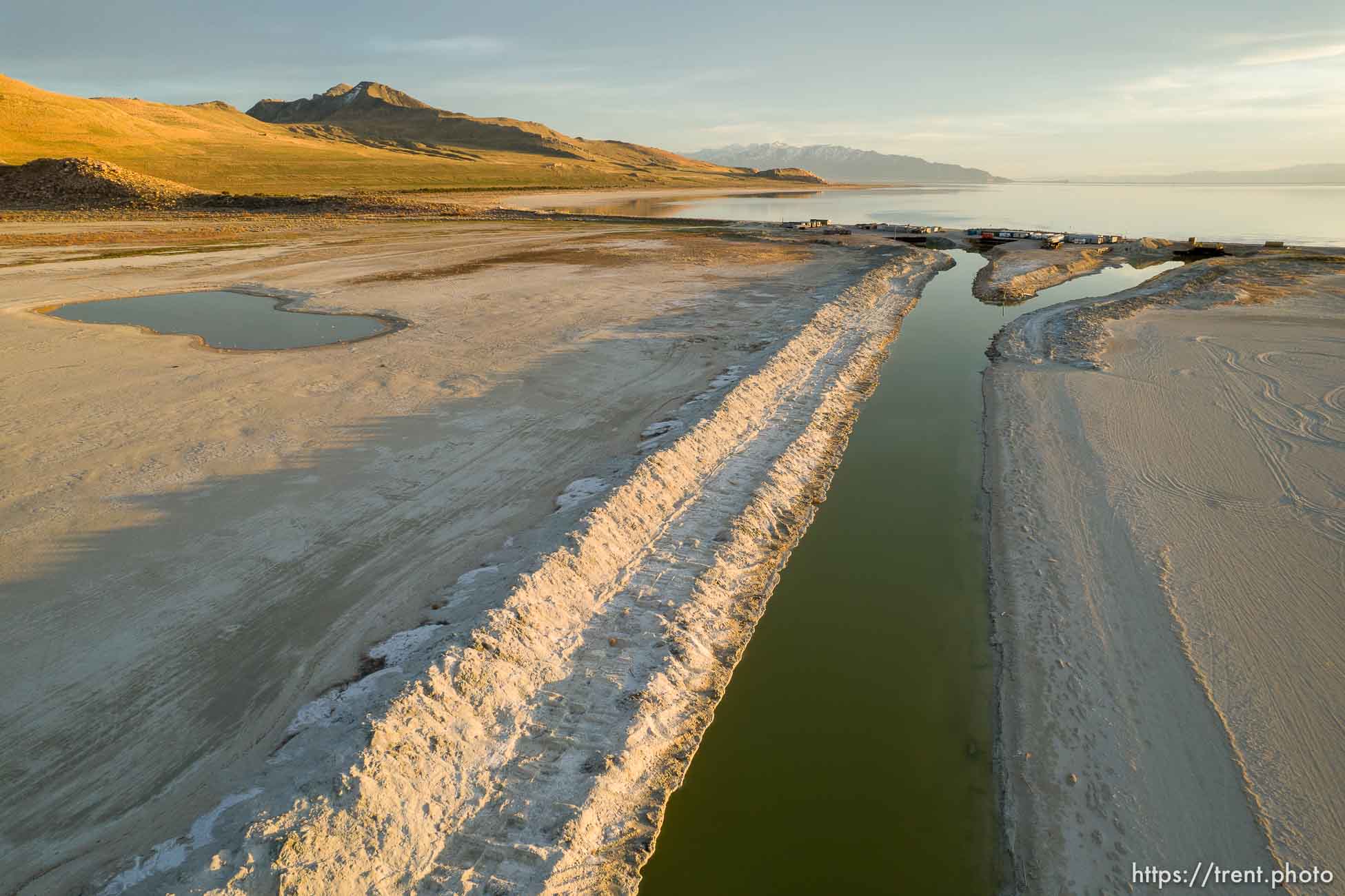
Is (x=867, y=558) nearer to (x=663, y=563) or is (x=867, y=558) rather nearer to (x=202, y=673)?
(x=663, y=563)

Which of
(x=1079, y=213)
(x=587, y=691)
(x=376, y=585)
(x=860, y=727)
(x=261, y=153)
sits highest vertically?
(x=261, y=153)

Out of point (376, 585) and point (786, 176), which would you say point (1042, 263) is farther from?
point (786, 176)

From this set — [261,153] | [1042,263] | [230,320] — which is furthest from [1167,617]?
[261,153]

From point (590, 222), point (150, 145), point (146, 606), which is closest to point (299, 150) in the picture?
point (150, 145)

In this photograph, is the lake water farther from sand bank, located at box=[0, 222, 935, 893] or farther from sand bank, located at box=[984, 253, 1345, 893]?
sand bank, located at box=[0, 222, 935, 893]

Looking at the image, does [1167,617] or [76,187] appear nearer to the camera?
[1167,617]

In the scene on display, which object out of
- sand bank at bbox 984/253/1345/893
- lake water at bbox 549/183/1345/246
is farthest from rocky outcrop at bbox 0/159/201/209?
sand bank at bbox 984/253/1345/893
